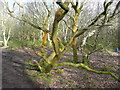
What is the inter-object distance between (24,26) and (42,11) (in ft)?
36.1

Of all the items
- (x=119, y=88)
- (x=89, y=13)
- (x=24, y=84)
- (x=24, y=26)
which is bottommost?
(x=119, y=88)

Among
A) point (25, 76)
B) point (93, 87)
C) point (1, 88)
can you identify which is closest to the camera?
point (1, 88)

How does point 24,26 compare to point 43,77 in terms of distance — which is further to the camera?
point 24,26

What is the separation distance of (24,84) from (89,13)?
83.4ft

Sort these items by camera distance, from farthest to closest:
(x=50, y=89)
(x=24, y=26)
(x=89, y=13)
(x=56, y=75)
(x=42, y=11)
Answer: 1. (x=24, y=26)
2. (x=89, y=13)
3. (x=42, y=11)
4. (x=56, y=75)
5. (x=50, y=89)

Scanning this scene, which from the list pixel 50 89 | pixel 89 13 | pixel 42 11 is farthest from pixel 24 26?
pixel 50 89

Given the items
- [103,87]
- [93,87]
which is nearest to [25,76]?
[93,87]

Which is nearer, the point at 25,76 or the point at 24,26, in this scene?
the point at 25,76

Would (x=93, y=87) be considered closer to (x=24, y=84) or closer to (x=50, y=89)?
(x=50, y=89)

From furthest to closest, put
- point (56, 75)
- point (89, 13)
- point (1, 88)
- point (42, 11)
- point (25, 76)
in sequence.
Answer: point (89, 13)
point (42, 11)
point (56, 75)
point (25, 76)
point (1, 88)

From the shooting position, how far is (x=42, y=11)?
21766 millimetres

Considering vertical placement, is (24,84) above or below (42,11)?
below

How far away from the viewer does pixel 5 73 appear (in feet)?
25.1

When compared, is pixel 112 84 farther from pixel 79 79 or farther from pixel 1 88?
pixel 1 88
